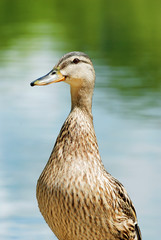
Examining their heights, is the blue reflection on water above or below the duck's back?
above

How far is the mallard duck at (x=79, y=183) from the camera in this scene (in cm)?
466

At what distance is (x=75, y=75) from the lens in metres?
4.77

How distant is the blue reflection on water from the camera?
6746 millimetres

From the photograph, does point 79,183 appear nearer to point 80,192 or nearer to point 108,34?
point 80,192

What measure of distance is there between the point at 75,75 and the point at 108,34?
16.2 m

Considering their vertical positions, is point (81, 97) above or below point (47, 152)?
below

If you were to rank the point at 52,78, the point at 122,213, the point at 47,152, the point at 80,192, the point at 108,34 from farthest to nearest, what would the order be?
the point at 108,34, the point at 47,152, the point at 122,213, the point at 52,78, the point at 80,192

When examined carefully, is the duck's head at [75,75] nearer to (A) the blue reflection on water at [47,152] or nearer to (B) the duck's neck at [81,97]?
(B) the duck's neck at [81,97]

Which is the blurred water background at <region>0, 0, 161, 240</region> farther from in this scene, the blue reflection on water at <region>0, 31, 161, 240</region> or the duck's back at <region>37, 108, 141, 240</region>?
the duck's back at <region>37, 108, 141, 240</region>

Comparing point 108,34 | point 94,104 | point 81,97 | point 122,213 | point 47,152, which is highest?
point 108,34

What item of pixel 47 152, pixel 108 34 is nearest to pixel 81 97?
pixel 47 152

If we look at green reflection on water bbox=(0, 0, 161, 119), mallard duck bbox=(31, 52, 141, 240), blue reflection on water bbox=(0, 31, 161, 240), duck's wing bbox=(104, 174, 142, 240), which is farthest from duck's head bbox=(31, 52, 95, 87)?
green reflection on water bbox=(0, 0, 161, 119)

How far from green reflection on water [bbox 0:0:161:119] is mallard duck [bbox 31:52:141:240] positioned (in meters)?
6.41

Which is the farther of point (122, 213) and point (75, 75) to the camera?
point (122, 213)
